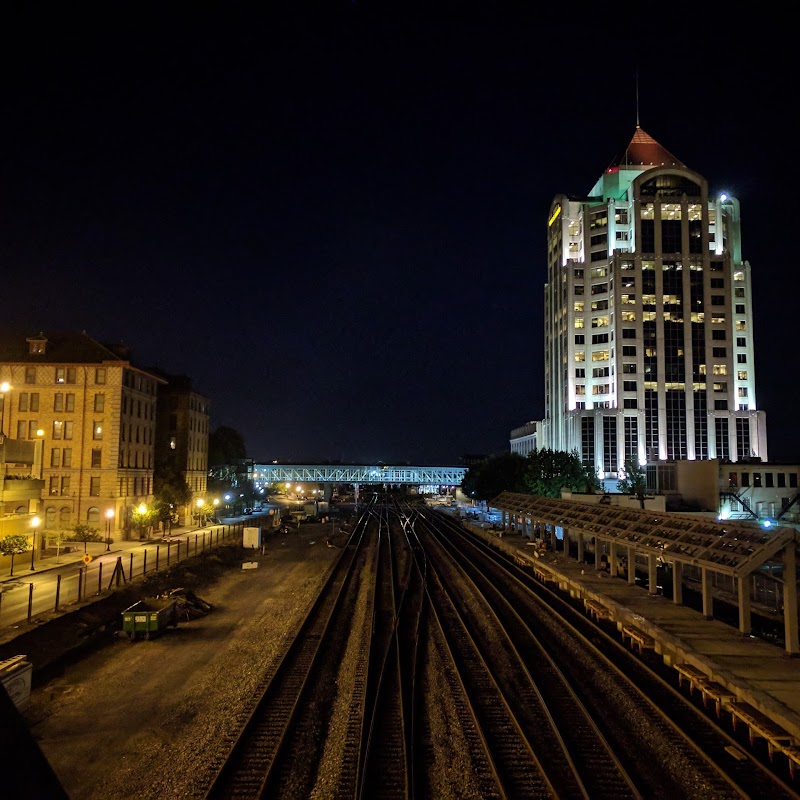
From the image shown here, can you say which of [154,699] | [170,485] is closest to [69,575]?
[154,699]

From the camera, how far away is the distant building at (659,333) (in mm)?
93750

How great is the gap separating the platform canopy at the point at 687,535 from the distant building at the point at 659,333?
6085 centimetres

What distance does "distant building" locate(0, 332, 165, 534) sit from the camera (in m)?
46.5

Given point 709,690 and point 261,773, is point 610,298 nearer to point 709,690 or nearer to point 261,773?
point 709,690

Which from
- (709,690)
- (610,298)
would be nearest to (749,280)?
(610,298)

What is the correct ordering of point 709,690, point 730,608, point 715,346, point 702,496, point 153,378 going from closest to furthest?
1. point 709,690
2. point 730,608
3. point 153,378
4. point 702,496
5. point 715,346

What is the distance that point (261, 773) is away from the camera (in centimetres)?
1166

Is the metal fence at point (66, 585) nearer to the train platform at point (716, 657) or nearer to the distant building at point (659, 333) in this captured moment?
the train platform at point (716, 657)

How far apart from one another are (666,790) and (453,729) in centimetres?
445

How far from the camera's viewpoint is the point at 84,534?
4225 cm

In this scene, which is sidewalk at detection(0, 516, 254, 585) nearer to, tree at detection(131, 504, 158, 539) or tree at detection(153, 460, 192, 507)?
tree at detection(131, 504, 158, 539)

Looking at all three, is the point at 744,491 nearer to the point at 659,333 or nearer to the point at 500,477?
the point at 500,477

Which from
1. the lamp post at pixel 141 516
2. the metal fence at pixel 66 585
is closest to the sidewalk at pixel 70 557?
the metal fence at pixel 66 585

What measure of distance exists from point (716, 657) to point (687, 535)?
23.5 ft
